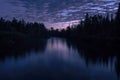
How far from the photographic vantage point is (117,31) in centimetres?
6384

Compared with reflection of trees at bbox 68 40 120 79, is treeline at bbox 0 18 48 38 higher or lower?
higher

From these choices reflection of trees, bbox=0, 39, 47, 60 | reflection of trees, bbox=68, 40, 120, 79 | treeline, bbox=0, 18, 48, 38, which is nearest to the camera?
reflection of trees, bbox=68, 40, 120, 79

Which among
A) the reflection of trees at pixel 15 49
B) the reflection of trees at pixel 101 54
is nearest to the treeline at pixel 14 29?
the reflection of trees at pixel 15 49

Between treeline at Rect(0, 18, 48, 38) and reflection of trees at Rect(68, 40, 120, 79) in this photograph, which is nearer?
reflection of trees at Rect(68, 40, 120, 79)

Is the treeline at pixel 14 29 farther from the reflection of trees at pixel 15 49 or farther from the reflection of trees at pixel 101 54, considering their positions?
the reflection of trees at pixel 101 54

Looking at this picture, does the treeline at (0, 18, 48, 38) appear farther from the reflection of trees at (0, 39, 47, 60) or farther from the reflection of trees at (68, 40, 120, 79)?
the reflection of trees at (68, 40, 120, 79)

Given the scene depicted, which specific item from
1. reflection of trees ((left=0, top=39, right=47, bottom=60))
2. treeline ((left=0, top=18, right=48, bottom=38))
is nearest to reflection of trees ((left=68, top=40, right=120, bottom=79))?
reflection of trees ((left=0, top=39, right=47, bottom=60))

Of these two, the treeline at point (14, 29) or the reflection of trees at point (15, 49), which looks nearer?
the reflection of trees at point (15, 49)

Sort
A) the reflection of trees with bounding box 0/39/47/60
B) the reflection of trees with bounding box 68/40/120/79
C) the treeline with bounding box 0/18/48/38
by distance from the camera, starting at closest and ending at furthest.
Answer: the reflection of trees with bounding box 68/40/120/79 → the reflection of trees with bounding box 0/39/47/60 → the treeline with bounding box 0/18/48/38

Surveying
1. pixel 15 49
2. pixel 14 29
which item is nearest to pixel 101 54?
pixel 15 49

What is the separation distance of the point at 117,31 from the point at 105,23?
26.6 m

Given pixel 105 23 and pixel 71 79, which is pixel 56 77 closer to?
pixel 71 79

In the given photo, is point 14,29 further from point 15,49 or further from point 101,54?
point 101,54

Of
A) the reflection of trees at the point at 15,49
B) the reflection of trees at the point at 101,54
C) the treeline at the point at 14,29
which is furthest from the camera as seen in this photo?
the treeline at the point at 14,29
